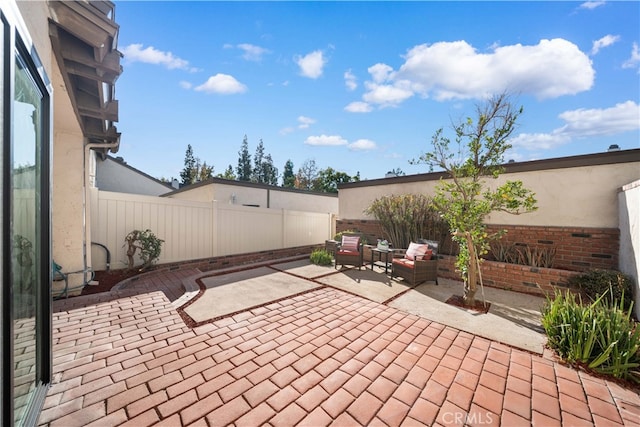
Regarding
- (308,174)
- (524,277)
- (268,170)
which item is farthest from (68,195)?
(268,170)

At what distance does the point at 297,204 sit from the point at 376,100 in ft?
22.5

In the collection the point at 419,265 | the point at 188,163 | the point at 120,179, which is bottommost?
the point at 419,265

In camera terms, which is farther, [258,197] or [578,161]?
[258,197]

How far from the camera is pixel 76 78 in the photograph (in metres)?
3.39

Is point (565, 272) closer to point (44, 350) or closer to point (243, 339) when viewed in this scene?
point (243, 339)

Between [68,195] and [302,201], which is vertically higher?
[302,201]

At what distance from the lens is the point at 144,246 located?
5465 millimetres

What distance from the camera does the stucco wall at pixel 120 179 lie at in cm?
1256

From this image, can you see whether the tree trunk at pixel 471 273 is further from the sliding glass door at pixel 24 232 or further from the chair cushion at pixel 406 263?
the sliding glass door at pixel 24 232

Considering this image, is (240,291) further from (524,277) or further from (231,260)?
(524,277)

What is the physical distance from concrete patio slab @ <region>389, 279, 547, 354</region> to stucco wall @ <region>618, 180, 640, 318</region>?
4.44ft

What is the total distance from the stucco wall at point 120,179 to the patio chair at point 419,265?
14260 millimetres

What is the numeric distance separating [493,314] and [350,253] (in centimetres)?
337

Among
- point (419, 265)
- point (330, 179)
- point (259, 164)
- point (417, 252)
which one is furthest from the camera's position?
point (259, 164)
